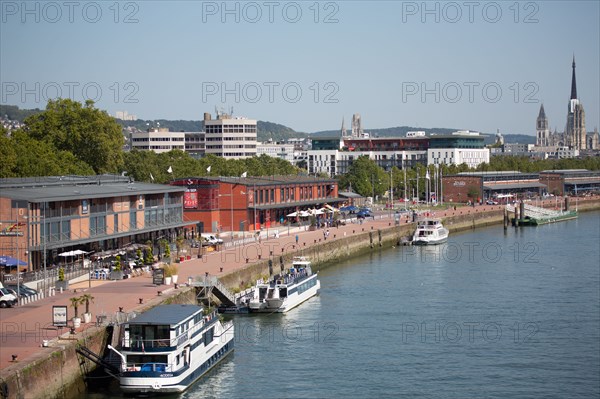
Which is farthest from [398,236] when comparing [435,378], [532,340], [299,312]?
[435,378]

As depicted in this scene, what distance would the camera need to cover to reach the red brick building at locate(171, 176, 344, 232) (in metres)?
77.1

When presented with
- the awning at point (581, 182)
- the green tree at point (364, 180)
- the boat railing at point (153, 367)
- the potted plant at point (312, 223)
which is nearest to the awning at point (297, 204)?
the potted plant at point (312, 223)

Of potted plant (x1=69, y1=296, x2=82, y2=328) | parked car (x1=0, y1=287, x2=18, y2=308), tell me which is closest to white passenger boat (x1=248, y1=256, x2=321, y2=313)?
parked car (x1=0, y1=287, x2=18, y2=308)

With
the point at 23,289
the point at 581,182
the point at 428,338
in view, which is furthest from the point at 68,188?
the point at 581,182

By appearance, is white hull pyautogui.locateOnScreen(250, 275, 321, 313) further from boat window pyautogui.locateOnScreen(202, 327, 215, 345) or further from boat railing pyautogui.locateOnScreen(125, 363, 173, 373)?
boat railing pyautogui.locateOnScreen(125, 363, 173, 373)

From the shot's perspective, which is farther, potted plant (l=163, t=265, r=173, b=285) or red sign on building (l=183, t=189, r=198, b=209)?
red sign on building (l=183, t=189, r=198, b=209)

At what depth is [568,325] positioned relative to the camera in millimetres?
45375

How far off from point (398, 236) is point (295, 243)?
68.8 ft

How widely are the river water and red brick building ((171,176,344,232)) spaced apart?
1361 cm

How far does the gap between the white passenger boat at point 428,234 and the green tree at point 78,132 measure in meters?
28.5

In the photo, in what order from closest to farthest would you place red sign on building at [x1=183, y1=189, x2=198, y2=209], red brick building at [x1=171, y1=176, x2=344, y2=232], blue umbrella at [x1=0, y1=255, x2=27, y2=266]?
1. blue umbrella at [x1=0, y1=255, x2=27, y2=266]
2. red sign on building at [x1=183, y1=189, x2=198, y2=209]
3. red brick building at [x1=171, y1=176, x2=344, y2=232]

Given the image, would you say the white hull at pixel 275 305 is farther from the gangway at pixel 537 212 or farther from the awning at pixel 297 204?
the gangway at pixel 537 212

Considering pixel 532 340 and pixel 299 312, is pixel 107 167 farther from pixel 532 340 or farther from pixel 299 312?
pixel 532 340

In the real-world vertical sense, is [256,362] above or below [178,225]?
below
